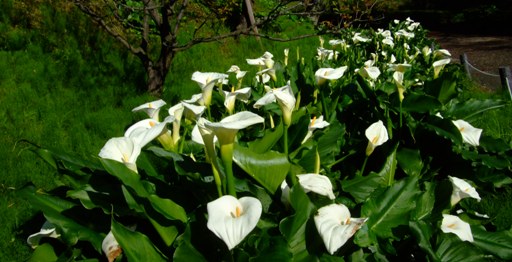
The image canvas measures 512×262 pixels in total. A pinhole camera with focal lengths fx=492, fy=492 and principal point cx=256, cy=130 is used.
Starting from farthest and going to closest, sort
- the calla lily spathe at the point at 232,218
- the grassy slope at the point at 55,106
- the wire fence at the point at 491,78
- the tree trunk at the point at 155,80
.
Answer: the wire fence at the point at 491,78 → the tree trunk at the point at 155,80 → the grassy slope at the point at 55,106 → the calla lily spathe at the point at 232,218

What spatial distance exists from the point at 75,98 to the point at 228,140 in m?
3.19

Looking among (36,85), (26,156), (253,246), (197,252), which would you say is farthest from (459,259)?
(36,85)

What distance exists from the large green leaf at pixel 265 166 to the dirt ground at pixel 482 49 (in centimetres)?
751

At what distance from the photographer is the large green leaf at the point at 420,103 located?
6.93 ft

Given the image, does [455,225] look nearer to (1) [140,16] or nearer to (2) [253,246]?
(2) [253,246]

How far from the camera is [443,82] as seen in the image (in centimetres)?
242

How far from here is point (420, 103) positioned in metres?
2.14

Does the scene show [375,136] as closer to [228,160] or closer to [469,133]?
[469,133]

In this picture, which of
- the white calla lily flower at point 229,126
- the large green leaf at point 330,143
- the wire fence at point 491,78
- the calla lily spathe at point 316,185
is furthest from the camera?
the wire fence at point 491,78

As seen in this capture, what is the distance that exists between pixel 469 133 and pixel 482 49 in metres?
10.5

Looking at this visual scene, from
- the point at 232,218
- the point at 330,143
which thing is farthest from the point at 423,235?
the point at 330,143

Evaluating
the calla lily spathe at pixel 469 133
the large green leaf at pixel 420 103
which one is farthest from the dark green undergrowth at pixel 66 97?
the large green leaf at pixel 420 103

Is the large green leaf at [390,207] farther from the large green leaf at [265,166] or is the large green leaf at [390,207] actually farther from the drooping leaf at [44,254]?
the drooping leaf at [44,254]

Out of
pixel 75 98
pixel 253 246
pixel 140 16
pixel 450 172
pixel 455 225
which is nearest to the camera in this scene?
pixel 253 246
